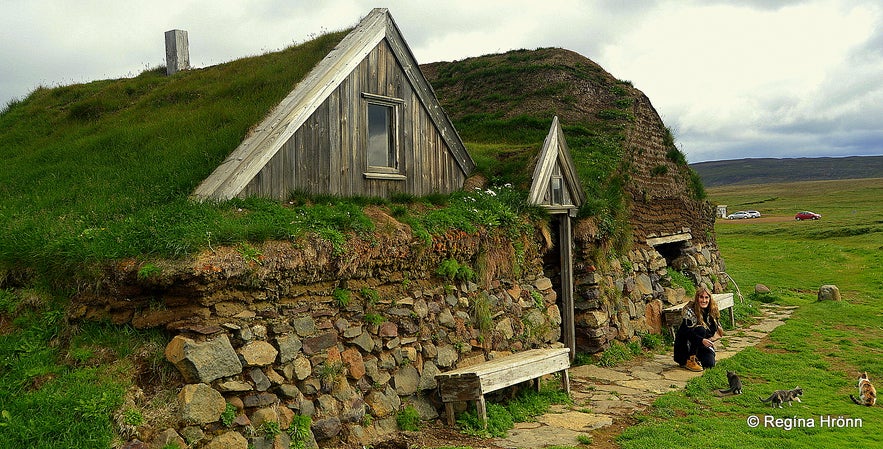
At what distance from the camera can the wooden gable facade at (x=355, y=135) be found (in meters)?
8.81

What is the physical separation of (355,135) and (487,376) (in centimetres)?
403

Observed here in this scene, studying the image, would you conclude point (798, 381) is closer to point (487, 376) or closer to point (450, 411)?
point (487, 376)

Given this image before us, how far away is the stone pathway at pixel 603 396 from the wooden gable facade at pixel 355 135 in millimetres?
4106

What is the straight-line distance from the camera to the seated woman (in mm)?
11836

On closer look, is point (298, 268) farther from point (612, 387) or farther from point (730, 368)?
point (730, 368)

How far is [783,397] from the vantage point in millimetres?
9188

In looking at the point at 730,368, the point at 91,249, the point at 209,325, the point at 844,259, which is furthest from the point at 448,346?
the point at 844,259

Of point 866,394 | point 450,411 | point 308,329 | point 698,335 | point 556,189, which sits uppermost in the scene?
point 556,189

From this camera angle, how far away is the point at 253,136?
29.8 ft

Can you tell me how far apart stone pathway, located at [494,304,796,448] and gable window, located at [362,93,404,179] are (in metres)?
4.31

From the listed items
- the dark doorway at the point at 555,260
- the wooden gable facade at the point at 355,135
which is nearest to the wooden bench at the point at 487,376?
the dark doorway at the point at 555,260

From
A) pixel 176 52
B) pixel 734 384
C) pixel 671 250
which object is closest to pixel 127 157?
pixel 176 52

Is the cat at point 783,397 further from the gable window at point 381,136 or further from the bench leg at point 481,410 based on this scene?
the gable window at point 381,136

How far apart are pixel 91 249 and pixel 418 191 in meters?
5.45
